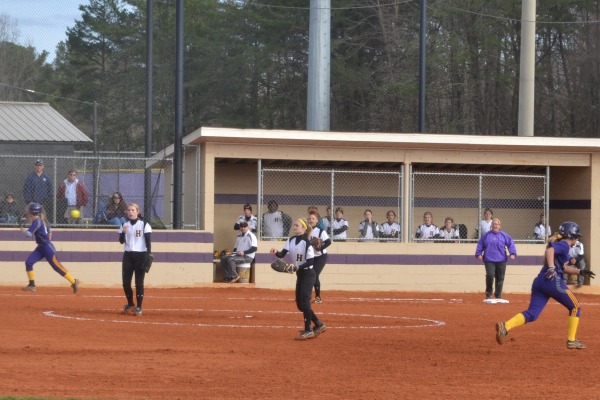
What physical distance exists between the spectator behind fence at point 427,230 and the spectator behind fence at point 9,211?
32.3ft

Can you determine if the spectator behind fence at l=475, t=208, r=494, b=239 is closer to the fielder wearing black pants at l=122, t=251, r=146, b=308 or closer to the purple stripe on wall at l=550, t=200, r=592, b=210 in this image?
the purple stripe on wall at l=550, t=200, r=592, b=210

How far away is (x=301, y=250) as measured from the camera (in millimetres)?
14984

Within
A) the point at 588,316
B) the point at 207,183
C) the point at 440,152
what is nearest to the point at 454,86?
the point at 440,152

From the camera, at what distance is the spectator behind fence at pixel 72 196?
25.3 m

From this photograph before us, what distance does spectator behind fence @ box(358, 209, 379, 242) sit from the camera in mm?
26844

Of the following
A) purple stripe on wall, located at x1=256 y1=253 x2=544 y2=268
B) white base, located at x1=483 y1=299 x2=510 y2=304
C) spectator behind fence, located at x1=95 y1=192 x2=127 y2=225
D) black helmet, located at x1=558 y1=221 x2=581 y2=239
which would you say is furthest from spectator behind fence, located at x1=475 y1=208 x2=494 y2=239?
black helmet, located at x1=558 y1=221 x2=581 y2=239

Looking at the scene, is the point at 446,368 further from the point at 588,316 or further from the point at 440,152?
the point at 440,152

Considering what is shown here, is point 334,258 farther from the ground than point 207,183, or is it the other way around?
point 207,183

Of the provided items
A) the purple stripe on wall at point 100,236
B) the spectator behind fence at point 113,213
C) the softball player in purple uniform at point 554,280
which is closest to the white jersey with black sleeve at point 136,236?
the softball player in purple uniform at point 554,280

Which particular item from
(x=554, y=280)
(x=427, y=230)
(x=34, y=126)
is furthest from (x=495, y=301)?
(x=34, y=126)

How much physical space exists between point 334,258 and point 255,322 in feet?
30.4

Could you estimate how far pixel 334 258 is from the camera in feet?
87.2

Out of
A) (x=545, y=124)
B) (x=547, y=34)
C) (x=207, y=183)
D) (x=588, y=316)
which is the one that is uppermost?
(x=547, y=34)

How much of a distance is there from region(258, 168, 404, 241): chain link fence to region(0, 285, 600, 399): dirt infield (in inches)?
220
